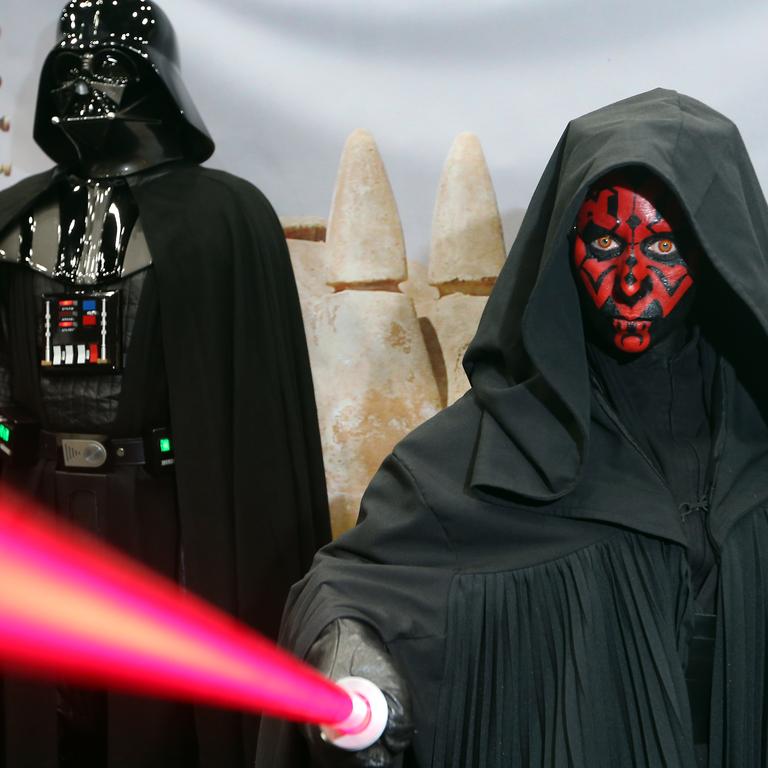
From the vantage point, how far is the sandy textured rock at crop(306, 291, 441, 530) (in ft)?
6.77

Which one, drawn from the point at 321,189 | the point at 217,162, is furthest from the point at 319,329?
the point at 217,162

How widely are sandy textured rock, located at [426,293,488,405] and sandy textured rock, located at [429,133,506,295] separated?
0.03 m

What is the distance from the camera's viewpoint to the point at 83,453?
1808 mm

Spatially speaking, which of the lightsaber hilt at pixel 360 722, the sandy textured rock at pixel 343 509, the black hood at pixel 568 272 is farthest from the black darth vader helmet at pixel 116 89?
the lightsaber hilt at pixel 360 722

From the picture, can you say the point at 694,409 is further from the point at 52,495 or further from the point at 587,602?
the point at 52,495

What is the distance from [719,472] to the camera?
1.21 meters

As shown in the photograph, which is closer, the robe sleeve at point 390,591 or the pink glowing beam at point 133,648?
the pink glowing beam at point 133,648

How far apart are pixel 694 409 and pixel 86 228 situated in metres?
1.23

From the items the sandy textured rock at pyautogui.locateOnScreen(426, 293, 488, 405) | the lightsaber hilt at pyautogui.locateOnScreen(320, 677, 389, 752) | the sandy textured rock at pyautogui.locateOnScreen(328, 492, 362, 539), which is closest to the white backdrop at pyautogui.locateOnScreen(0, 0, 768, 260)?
the sandy textured rock at pyautogui.locateOnScreen(426, 293, 488, 405)

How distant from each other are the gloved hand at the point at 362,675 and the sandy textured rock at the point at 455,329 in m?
1.02

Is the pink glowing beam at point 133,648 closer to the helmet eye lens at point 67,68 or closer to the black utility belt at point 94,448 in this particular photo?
the black utility belt at point 94,448

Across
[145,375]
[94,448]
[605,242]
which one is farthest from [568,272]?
[94,448]

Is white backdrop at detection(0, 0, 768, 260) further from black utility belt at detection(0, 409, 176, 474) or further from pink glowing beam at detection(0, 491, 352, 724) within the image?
pink glowing beam at detection(0, 491, 352, 724)

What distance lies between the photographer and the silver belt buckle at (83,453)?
5.91ft
